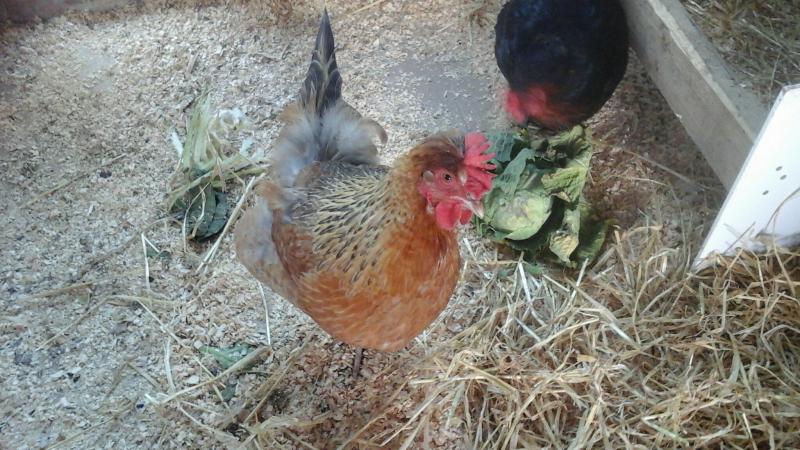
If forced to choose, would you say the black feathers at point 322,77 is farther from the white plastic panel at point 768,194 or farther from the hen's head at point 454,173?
the white plastic panel at point 768,194

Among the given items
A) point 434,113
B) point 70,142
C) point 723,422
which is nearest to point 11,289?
point 70,142

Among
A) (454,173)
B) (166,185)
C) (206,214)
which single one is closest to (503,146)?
(454,173)

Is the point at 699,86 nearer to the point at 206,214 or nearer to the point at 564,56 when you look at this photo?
the point at 564,56

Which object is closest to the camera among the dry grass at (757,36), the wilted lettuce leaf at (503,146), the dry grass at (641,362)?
the dry grass at (641,362)

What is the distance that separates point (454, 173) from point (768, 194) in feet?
3.56

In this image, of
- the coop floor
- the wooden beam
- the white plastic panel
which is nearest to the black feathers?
the coop floor

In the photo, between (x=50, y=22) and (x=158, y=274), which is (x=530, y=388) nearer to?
(x=158, y=274)

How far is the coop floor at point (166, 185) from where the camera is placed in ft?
7.57

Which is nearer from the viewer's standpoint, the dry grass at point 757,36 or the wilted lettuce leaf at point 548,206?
the dry grass at point 757,36

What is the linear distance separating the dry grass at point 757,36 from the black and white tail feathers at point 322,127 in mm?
1303

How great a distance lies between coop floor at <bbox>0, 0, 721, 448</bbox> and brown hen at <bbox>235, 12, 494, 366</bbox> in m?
0.41

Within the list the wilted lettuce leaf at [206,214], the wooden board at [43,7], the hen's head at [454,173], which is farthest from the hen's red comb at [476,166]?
the wooden board at [43,7]

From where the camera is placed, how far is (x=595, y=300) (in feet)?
7.66

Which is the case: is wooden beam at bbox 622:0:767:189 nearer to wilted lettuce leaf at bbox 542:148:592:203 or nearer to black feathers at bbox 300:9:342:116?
wilted lettuce leaf at bbox 542:148:592:203
